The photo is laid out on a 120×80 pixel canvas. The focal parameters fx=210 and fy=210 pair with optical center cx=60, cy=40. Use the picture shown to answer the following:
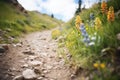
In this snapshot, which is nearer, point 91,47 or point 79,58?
point 91,47

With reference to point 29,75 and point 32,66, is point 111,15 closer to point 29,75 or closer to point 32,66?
point 29,75

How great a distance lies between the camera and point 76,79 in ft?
18.6

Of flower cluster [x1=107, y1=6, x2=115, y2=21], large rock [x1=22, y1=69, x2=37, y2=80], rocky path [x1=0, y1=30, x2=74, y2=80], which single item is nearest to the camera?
flower cluster [x1=107, y1=6, x2=115, y2=21]

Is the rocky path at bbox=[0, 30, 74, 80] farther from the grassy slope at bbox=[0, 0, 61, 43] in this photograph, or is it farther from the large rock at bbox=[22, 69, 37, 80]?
the grassy slope at bbox=[0, 0, 61, 43]

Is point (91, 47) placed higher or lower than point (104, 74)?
higher

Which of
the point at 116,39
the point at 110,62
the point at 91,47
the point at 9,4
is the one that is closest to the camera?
the point at 110,62

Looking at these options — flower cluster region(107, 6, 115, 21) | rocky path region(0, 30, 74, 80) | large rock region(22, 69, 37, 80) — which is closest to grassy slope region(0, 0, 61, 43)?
rocky path region(0, 30, 74, 80)

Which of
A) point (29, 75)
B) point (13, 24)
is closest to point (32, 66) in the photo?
point (29, 75)

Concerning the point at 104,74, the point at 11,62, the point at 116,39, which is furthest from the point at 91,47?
the point at 11,62

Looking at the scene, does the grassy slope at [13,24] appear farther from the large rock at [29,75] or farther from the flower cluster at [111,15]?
the flower cluster at [111,15]

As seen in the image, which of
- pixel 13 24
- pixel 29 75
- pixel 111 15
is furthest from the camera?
pixel 13 24

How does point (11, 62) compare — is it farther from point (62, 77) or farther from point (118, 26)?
point (118, 26)

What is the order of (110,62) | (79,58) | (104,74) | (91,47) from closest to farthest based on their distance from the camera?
(104,74), (110,62), (91,47), (79,58)

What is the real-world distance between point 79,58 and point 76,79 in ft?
2.00
